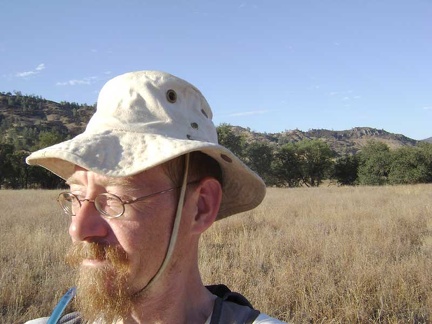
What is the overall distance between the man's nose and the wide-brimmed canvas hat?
0.16 meters

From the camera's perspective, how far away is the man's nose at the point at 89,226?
3.99 ft

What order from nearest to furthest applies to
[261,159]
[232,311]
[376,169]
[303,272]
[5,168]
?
1. [232,311]
2. [303,272]
3. [5,168]
4. [376,169]
5. [261,159]

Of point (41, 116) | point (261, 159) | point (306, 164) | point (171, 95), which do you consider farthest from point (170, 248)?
point (41, 116)

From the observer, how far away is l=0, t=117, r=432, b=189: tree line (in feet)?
128

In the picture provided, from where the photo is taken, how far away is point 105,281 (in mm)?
1190

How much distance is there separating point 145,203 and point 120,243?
145mm

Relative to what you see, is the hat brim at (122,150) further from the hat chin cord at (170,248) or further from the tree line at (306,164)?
the tree line at (306,164)

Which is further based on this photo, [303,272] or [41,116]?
[41,116]

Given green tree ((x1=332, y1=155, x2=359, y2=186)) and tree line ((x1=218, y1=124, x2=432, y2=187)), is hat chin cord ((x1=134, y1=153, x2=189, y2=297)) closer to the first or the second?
tree line ((x1=218, y1=124, x2=432, y2=187))

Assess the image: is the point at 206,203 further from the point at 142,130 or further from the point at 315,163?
the point at 315,163

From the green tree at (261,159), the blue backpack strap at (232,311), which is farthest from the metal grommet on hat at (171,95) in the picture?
the green tree at (261,159)

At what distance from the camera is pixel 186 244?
1358 mm

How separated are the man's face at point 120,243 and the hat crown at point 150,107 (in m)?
0.15

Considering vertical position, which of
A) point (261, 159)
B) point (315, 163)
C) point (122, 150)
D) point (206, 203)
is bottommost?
point (206, 203)
